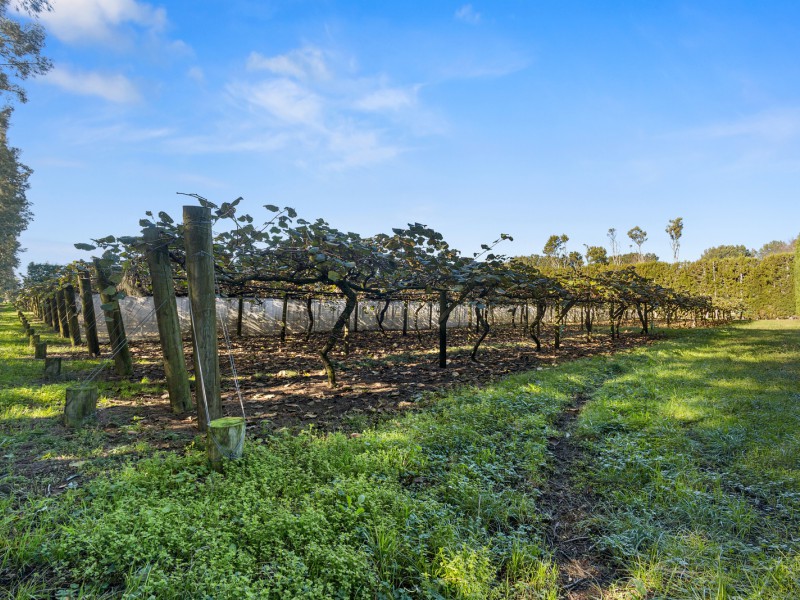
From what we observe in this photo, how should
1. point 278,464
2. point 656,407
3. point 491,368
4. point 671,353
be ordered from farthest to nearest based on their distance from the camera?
point 671,353 < point 491,368 < point 656,407 < point 278,464

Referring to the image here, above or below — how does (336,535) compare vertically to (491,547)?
above

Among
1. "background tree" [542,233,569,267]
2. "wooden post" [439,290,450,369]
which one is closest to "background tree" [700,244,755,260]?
"background tree" [542,233,569,267]

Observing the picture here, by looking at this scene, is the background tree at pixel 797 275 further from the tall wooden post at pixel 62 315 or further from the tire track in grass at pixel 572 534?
the tall wooden post at pixel 62 315

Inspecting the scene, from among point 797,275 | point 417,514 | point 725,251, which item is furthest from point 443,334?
point 725,251

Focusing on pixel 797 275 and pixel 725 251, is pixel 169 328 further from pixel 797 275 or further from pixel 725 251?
pixel 725 251

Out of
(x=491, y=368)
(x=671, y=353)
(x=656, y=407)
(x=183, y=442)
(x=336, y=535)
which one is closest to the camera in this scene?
(x=336, y=535)

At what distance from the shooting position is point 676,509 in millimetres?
3178

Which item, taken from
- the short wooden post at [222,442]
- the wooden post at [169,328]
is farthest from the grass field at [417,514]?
the wooden post at [169,328]

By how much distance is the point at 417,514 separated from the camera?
293cm

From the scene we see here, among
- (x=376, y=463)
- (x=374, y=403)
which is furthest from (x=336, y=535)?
(x=374, y=403)

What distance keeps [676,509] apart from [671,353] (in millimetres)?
10759

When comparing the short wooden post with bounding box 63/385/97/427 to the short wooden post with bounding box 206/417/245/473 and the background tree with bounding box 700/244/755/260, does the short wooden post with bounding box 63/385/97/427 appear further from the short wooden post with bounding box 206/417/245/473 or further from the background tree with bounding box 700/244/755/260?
the background tree with bounding box 700/244/755/260

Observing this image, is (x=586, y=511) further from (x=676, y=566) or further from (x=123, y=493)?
(x=123, y=493)

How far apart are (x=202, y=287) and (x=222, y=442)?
1.60 metres
